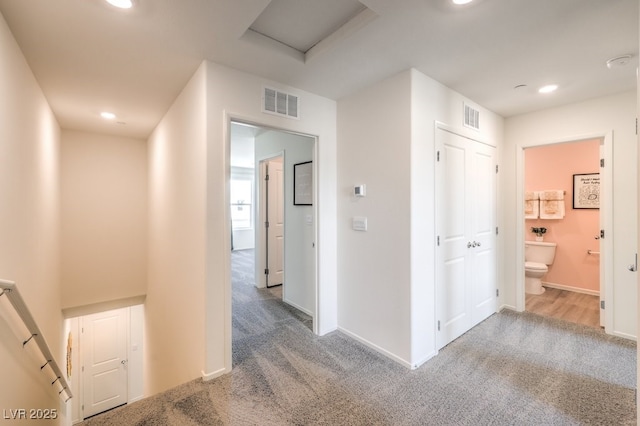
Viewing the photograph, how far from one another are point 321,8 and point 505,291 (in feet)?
12.8

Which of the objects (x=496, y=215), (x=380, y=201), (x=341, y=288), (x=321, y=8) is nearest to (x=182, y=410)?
(x=341, y=288)

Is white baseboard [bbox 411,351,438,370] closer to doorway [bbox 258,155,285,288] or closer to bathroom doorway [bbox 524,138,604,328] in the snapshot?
bathroom doorway [bbox 524,138,604,328]

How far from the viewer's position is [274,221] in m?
4.91

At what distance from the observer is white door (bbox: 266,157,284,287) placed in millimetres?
4848

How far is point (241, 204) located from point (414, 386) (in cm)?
838

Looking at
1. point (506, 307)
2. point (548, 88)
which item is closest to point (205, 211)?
point (548, 88)

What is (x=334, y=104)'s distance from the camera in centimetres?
309

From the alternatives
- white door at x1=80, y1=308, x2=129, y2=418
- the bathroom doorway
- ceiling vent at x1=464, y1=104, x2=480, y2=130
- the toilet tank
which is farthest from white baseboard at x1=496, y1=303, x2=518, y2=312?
white door at x1=80, y1=308, x2=129, y2=418

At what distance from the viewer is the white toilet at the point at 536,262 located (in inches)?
172

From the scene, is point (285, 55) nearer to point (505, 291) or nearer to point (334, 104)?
point (334, 104)

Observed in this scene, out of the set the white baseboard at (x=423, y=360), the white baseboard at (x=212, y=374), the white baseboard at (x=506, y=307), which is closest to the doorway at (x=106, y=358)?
the white baseboard at (x=212, y=374)

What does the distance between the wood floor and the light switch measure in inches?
108

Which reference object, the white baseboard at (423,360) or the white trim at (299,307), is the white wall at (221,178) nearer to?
the white trim at (299,307)

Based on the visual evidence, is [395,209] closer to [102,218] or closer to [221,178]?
[221,178]
